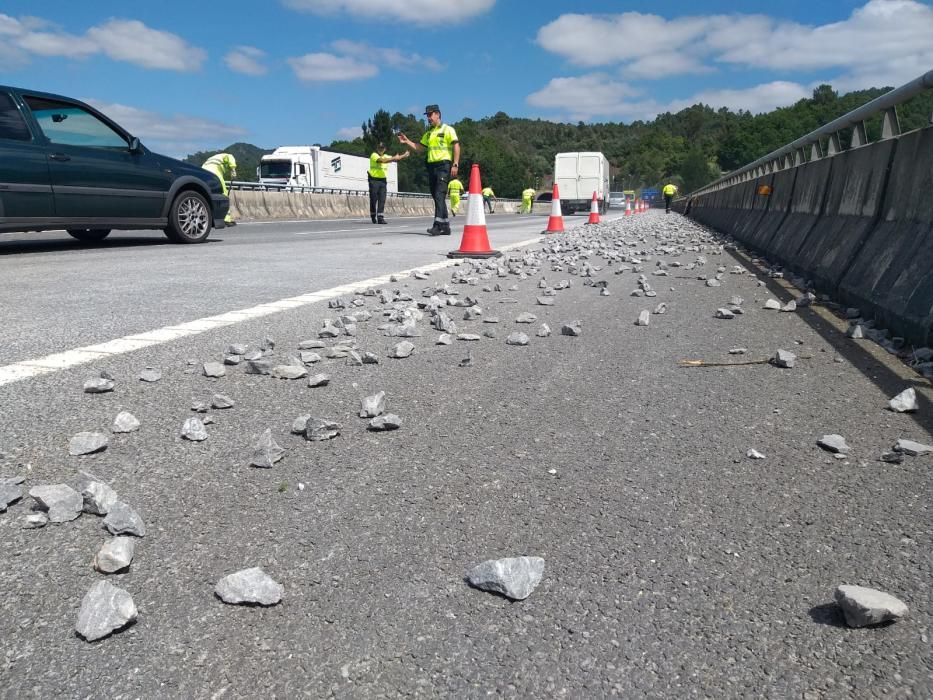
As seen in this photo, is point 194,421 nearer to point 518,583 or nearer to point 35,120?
point 518,583

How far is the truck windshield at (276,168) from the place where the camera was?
4097cm

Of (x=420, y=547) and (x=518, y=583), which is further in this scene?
(x=420, y=547)

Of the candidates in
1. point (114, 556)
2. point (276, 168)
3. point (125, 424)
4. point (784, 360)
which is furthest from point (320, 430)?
point (276, 168)

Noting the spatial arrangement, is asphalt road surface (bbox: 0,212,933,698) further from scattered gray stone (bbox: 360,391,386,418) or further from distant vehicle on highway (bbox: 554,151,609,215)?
distant vehicle on highway (bbox: 554,151,609,215)

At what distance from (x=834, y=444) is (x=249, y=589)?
189 cm

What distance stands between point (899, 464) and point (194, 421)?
2.33 meters

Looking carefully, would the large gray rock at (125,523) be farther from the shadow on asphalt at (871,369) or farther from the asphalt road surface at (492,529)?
the shadow on asphalt at (871,369)

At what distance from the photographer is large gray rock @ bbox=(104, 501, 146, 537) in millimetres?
1828

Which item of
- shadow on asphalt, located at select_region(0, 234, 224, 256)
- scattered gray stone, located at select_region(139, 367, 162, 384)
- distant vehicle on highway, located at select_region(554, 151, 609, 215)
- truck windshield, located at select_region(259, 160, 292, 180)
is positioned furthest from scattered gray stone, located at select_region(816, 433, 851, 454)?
distant vehicle on highway, located at select_region(554, 151, 609, 215)

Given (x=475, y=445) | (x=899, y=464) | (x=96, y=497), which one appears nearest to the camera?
(x=96, y=497)

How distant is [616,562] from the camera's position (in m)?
1.71

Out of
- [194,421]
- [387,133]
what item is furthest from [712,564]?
[387,133]

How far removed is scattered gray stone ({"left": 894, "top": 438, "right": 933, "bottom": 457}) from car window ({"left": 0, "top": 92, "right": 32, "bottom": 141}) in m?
9.44

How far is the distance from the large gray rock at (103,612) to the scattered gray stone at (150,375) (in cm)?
182
